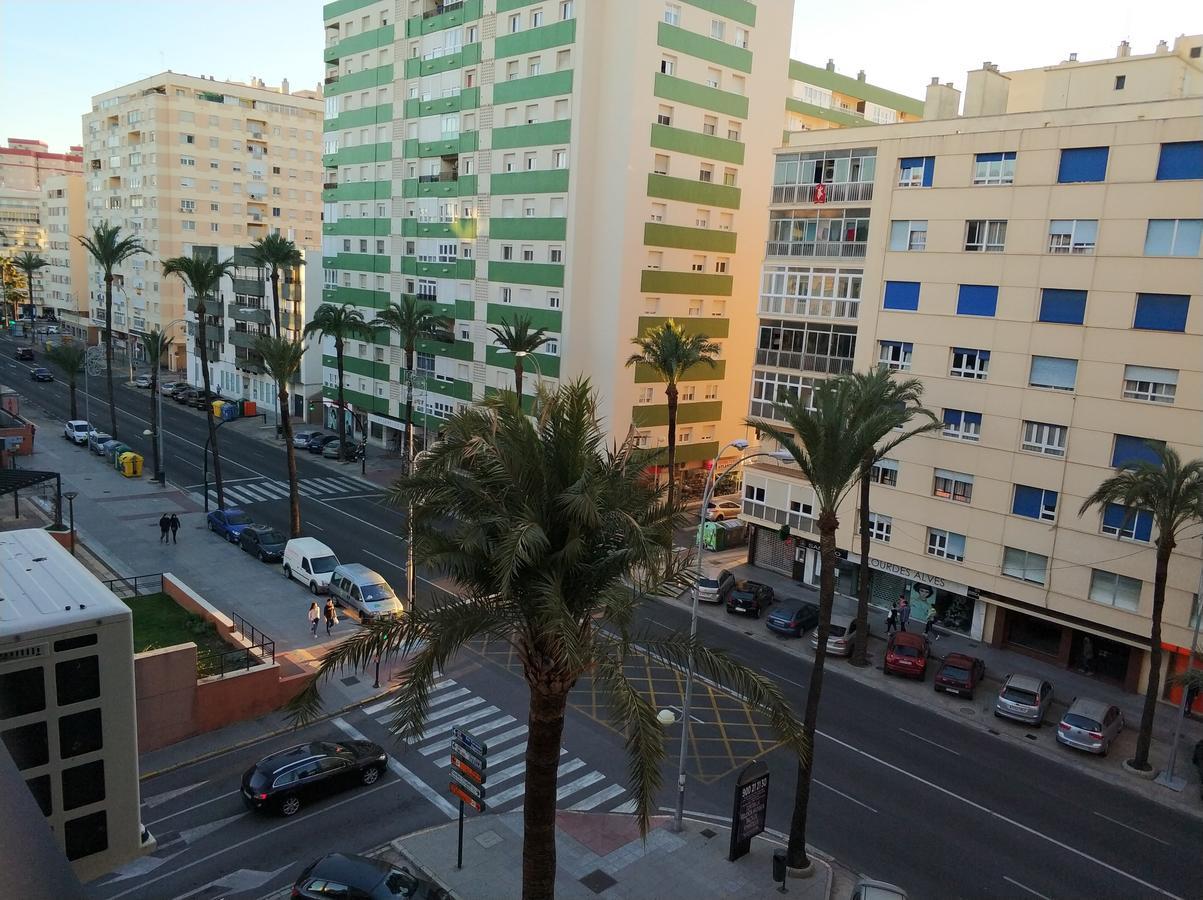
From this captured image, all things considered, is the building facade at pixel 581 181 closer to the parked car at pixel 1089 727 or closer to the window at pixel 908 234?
the window at pixel 908 234

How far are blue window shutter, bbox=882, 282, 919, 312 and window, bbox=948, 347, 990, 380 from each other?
265 centimetres

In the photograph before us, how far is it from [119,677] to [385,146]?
191ft

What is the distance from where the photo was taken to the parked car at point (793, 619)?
33.5 metres

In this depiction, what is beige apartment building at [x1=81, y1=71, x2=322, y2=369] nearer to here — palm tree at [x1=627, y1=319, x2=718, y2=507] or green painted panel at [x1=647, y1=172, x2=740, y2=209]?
green painted panel at [x1=647, y1=172, x2=740, y2=209]

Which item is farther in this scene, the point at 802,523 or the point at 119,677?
the point at 802,523

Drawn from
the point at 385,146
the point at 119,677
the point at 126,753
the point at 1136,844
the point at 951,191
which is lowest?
the point at 1136,844

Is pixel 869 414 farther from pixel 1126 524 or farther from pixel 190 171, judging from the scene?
pixel 190 171

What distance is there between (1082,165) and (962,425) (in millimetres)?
9863

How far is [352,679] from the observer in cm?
2716

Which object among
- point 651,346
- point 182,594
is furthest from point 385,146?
point 182,594

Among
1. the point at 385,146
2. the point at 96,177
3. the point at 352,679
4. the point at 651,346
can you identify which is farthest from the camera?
the point at 96,177

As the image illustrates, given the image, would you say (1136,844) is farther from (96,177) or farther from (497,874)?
(96,177)

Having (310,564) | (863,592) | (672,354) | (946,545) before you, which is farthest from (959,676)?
(310,564)

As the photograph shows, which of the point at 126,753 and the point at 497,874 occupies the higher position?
the point at 126,753
